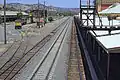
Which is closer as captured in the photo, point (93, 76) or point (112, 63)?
point (112, 63)

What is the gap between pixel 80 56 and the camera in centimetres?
2609

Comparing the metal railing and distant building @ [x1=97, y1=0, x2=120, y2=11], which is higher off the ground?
distant building @ [x1=97, y1=0, x2=120, y2=11]

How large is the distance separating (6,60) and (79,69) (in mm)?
7729

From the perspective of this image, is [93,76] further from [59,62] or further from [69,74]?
[59,62]

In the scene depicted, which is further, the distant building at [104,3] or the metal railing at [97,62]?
the distant building at [104,3]

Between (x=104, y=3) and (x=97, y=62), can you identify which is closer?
(x=97, y=62)

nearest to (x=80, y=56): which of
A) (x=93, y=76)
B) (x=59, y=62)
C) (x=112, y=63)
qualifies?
(x=59, y=62)

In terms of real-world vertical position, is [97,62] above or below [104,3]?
below

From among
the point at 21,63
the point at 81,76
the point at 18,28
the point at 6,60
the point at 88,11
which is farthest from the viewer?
the point at 18,28

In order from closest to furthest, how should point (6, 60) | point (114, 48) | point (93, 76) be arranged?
point (114, 48) < point (93, 76) < point (6, 60)

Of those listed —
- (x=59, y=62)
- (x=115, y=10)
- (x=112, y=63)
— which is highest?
(x=115, y=10)

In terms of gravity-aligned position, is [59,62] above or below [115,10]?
below

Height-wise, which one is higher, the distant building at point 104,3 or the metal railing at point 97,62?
the distant building at point 104,3

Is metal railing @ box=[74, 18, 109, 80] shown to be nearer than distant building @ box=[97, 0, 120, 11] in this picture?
Yes
